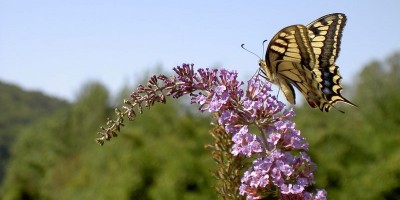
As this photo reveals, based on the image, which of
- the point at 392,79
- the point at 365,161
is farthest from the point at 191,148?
the point at 392,79

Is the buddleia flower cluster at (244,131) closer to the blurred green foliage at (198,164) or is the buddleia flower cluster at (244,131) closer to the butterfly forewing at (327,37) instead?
the butterfly forewing at (327,37)

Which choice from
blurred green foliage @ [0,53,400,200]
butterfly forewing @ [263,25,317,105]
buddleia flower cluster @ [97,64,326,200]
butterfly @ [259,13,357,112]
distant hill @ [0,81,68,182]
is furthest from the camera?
distant hill @ [0,81,68,182]

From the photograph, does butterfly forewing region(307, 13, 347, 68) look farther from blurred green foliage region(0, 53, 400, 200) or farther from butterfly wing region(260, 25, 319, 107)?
blurred green foliage region(0, 53, 400, 200)

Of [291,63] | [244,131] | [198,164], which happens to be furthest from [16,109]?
[244,131]

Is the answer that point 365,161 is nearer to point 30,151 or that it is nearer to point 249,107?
point 249,107

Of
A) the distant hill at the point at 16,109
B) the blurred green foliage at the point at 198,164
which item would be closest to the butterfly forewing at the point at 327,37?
the blurred green foliage at the point at 198,164

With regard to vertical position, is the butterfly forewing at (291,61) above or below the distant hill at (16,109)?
below

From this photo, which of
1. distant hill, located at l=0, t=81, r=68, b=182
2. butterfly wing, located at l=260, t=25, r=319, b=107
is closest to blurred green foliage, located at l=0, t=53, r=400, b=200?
butterfly wing, located at l=260, t=25, r=319, b=107
